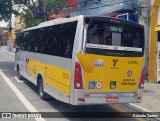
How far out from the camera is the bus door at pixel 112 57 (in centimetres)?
897

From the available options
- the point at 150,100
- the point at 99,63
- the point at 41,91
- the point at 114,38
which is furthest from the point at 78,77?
the point at 150,100

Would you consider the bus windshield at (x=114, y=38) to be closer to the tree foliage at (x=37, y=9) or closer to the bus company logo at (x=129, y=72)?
the bus company logo at (x=129, y=72)

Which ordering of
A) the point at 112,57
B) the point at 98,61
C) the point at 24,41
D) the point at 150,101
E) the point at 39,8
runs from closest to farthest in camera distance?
the point at 98,61
the point at 112,57
the point at 150,101
the point at 24,41
the point at 39,8

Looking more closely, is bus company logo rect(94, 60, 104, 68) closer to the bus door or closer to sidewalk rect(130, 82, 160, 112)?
the bus door

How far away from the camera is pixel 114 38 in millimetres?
9336

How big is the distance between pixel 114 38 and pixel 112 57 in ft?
1.84

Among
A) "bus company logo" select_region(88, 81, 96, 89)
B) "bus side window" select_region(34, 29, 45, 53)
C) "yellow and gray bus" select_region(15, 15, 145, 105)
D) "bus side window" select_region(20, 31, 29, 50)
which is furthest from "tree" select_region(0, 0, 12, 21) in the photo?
"bus company logo" select_region(88, 81, 96, 89)

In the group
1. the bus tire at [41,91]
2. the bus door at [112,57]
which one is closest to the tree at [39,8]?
the bus tire at [41,91]

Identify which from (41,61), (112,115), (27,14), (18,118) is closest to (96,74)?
(112,115)

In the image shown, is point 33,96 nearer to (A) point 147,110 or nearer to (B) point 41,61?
(B) point 41,61

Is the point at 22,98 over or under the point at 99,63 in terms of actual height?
under

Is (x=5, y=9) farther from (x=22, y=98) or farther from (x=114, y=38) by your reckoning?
(x=114, y=38)

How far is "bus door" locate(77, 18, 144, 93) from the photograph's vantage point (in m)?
8.97

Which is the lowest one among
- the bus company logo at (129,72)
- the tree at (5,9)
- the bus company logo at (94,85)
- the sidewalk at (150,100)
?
the sidewalk at (150,100)
